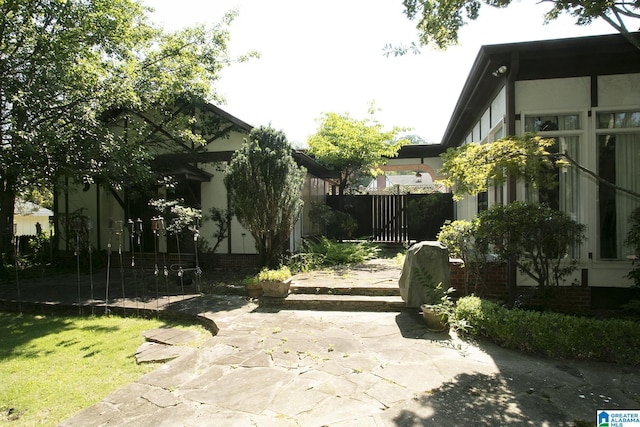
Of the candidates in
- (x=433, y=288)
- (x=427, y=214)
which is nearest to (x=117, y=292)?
(x=433, y=288)

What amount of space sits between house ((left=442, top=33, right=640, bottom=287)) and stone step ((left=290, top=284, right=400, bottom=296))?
2.16m

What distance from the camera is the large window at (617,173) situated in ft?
18.5

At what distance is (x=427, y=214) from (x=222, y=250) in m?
7.50

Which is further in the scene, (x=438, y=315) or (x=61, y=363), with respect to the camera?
(x=438, y=315)

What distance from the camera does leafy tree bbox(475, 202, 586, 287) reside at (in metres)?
4.77

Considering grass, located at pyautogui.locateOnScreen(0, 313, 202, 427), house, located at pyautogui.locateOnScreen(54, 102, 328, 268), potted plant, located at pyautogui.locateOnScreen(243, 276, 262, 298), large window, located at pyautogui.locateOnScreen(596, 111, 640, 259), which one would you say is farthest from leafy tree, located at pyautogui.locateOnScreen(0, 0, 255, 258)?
large window, located at pyautogui.locateOnScreen(596, 111, 640, 259)

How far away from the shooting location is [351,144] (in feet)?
42.9

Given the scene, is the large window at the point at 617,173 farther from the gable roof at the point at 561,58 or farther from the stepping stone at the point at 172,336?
the stepping stone at the point at 172,336

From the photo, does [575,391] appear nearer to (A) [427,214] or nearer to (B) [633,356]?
(B) [633,356]

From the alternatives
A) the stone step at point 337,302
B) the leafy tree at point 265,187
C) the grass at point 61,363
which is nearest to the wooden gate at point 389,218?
the leafy tree at point 265,187

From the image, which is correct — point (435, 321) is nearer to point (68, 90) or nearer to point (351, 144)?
point (68, 90)

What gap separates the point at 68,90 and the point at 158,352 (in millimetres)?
6389

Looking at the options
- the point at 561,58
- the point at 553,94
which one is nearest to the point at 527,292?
the point at 553,94

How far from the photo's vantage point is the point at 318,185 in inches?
562
